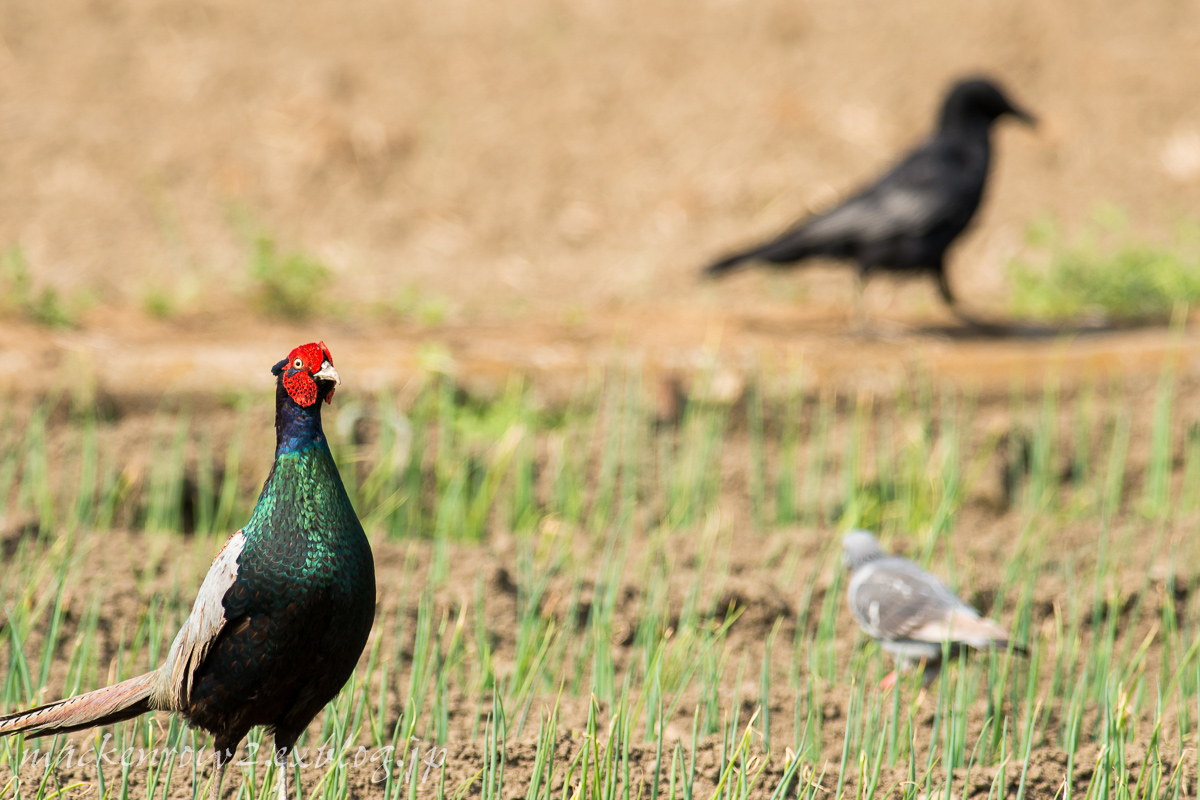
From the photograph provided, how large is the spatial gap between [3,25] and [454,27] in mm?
3304

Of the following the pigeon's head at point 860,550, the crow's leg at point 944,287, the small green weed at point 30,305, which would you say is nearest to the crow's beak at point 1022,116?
the crow's leg at point 944,287

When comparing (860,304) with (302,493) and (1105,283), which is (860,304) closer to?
(1105,283)

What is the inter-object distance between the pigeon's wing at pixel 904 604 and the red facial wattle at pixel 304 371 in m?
1.49

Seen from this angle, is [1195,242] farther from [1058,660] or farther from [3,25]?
[3,25]

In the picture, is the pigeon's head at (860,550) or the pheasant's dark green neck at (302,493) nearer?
the pheasant's dark green neck at (302,493)

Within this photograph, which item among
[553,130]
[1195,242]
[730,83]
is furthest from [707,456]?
[730,83]

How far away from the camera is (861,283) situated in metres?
5.51

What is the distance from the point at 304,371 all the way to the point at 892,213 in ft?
13.9

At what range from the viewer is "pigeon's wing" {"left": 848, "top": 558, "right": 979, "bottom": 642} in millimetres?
2570

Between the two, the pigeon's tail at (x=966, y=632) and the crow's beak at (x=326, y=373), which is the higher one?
the crow's beak at (x=326, y=373)

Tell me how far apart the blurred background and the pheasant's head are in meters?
3.60

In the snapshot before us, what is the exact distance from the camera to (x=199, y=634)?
166cm

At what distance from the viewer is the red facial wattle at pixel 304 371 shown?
5.26ft

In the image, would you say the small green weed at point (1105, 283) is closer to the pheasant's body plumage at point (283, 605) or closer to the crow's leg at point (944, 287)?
the crow's leg at point (944, 287)
